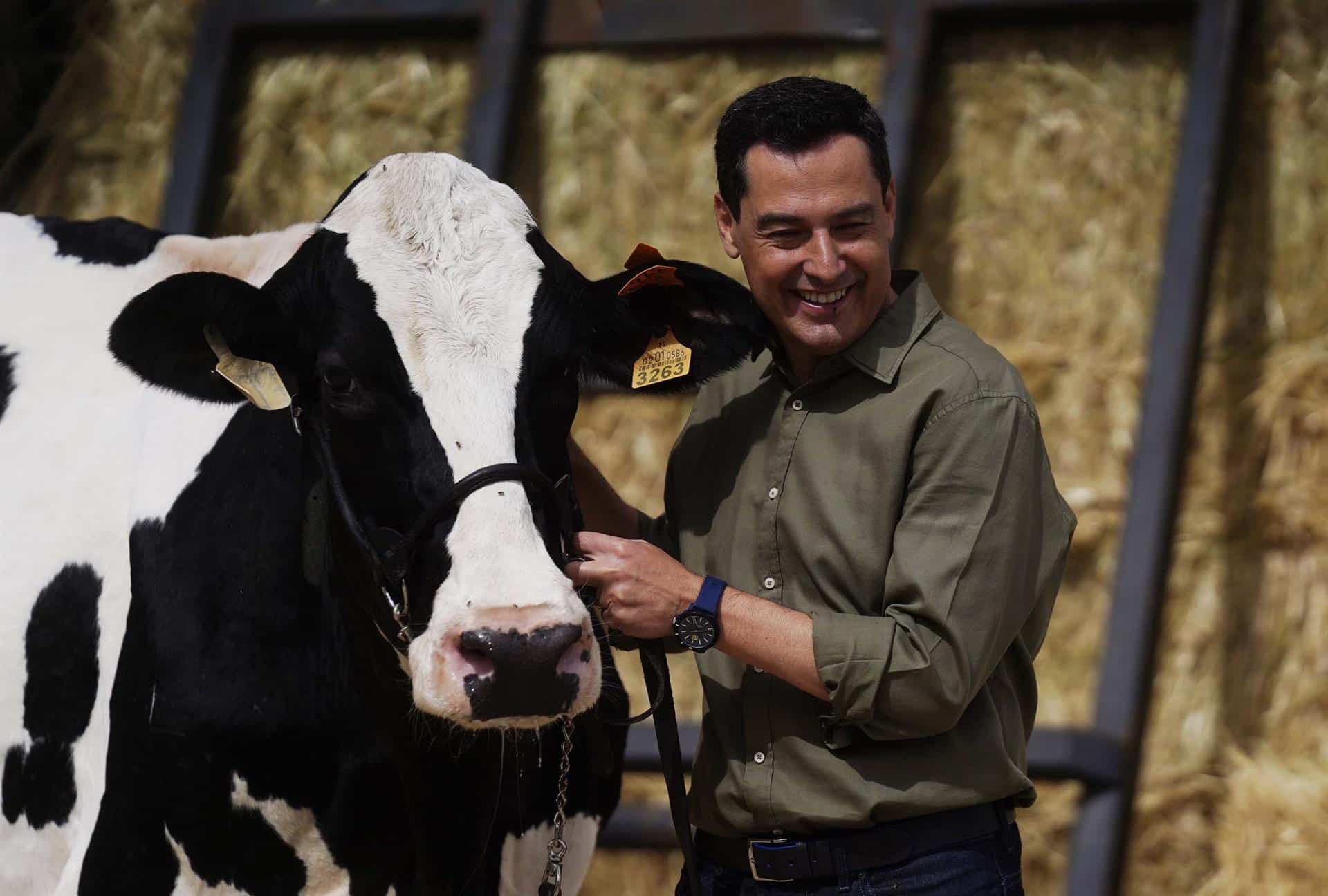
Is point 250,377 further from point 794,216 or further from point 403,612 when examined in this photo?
point 794,216

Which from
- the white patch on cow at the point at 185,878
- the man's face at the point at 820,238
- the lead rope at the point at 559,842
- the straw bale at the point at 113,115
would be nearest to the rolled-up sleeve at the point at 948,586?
the man's face at the point at 820,238

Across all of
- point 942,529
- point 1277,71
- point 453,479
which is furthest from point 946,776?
point 1277,71

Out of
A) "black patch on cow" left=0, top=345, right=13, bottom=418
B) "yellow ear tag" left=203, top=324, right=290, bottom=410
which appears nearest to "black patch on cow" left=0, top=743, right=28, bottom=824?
"black patch on cow" left=0, top=345, right=13, bottom=418

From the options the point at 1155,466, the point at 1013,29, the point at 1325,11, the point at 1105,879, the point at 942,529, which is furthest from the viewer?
the point at 1013,29

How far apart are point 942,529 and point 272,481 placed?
1.23 m

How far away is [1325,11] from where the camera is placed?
14.6 feet

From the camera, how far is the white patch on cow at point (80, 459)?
9.85 feet

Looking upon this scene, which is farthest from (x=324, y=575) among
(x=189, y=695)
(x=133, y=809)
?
(x=133, y=809)

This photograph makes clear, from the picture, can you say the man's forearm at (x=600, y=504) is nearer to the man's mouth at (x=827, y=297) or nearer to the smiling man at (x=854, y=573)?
the smiling man at (x=854, y=573)

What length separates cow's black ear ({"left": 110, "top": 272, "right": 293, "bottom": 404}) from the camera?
268cm

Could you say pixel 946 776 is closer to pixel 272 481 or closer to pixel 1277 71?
pixel 272 481

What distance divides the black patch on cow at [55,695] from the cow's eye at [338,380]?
0.80 meters

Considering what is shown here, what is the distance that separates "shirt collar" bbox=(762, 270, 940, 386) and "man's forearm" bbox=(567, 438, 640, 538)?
2.09 ft

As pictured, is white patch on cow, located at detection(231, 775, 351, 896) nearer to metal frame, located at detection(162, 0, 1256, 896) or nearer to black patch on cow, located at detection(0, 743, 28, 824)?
black patch on cow, located at detection(0, 743, 28, 824)
